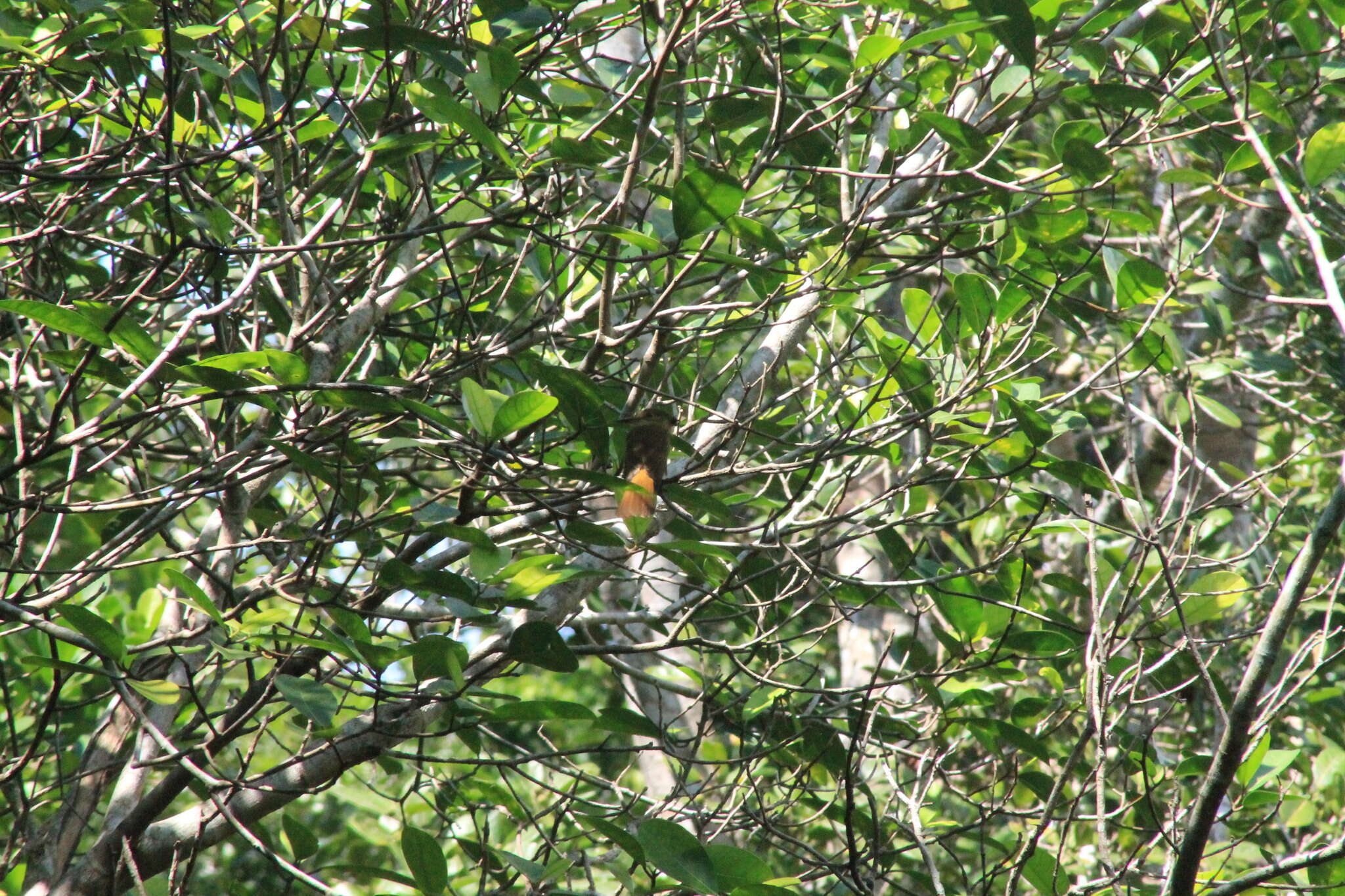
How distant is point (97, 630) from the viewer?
1548 millimetres

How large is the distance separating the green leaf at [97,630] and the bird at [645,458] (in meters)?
0.75

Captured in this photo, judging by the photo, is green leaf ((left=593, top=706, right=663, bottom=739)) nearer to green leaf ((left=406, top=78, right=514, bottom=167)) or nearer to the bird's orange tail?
the bird's orange tail

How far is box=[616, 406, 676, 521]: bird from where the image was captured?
1773 mm

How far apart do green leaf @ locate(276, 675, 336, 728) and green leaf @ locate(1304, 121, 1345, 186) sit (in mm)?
1781

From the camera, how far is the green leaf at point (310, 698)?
5.30 ft

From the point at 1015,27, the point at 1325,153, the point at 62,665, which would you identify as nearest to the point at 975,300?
the point at 1015,27

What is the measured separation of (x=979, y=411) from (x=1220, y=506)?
54 centimetres

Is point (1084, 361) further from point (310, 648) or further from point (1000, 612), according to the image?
point (310, 648)

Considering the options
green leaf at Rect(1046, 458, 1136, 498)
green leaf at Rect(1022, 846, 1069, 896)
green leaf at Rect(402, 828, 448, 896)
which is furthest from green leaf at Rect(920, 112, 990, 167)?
green leaf at Rect(402, 828, 448, 896)

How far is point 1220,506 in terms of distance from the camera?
7.67 feet

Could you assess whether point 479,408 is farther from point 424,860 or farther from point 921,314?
point 921,314

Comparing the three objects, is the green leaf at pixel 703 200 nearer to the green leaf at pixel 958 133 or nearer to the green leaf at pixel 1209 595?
the green leaf at pixel 958 133

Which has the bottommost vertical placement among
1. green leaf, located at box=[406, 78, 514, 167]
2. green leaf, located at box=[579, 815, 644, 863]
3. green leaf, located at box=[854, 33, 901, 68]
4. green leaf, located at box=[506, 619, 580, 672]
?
green leaf, located at box=[579, 815, 644, 863]

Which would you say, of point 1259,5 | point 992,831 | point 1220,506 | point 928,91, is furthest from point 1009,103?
point 992,831
